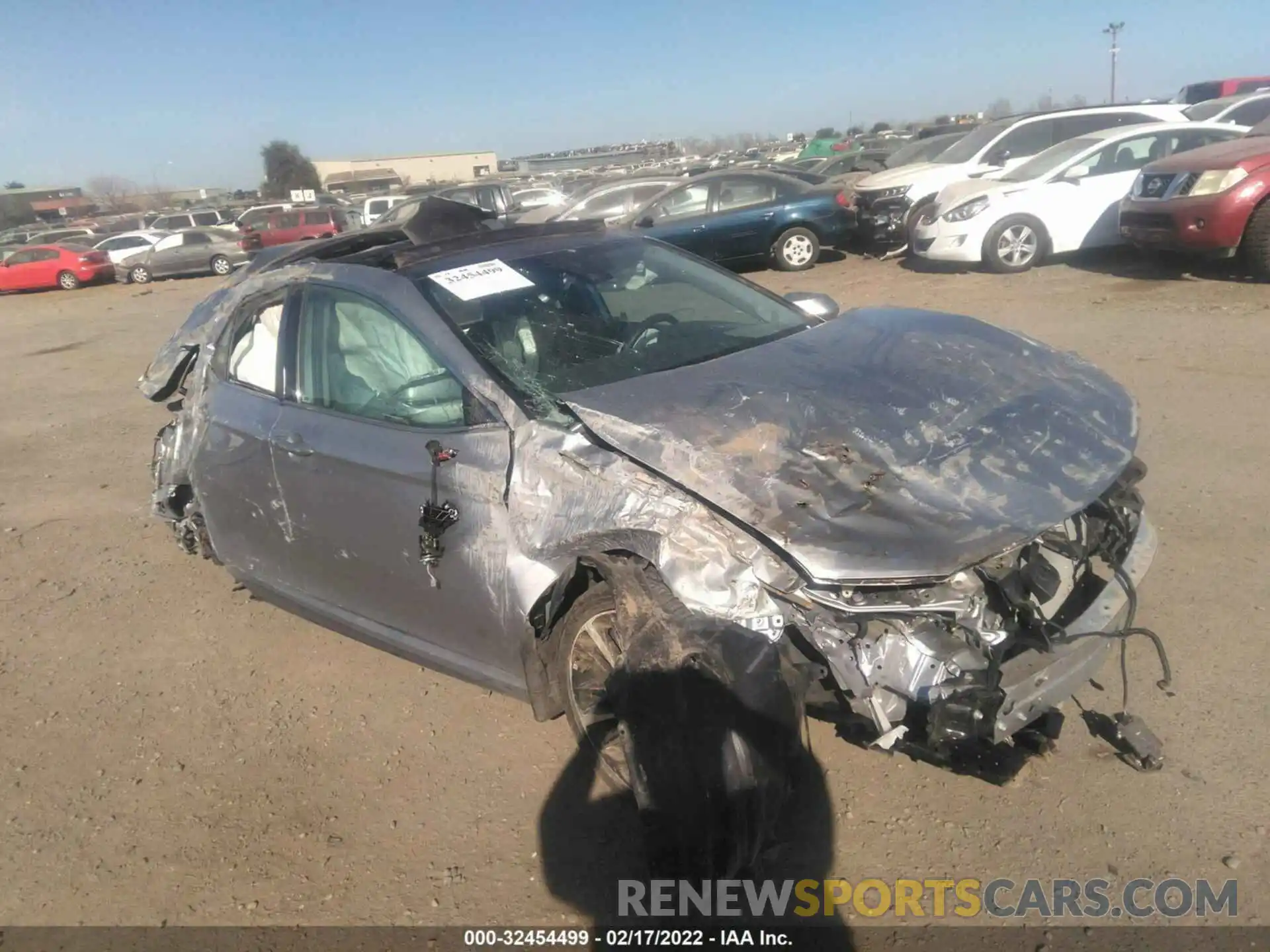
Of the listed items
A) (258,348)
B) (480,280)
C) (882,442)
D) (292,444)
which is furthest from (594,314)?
(258,348)

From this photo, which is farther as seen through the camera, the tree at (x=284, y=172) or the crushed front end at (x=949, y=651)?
the tree at (x=284, y=172)

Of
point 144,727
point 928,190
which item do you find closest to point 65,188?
point 928,190

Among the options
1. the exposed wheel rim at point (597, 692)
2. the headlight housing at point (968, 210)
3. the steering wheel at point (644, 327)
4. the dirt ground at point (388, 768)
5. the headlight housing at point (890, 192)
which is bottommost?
the dirt ground at point (388, 768)

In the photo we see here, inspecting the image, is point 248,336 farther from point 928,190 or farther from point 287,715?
Result: point 928,190

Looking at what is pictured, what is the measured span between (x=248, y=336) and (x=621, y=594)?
8.41 feet

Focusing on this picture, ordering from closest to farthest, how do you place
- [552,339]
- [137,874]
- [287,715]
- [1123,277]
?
1. [137,874]
2. [552,339]
3. [287,715]
4. [1123,277]

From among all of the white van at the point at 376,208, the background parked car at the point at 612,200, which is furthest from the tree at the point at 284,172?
the background parked car at the point at 612,200

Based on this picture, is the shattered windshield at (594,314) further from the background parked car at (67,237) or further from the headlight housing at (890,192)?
the background parked car at (67,237)

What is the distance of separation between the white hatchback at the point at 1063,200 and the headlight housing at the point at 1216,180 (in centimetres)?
171

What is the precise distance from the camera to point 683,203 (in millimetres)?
14031

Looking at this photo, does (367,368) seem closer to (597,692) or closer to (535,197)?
(597,692)

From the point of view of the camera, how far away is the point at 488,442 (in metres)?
2.95

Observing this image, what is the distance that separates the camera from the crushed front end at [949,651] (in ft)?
7.68

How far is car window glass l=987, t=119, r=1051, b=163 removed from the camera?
14.0 meters
